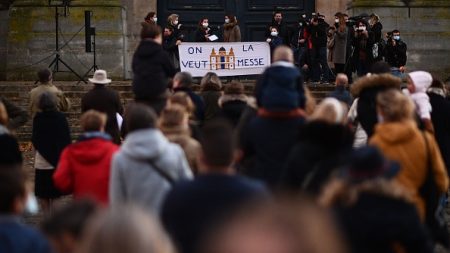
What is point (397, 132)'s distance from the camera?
7973mm

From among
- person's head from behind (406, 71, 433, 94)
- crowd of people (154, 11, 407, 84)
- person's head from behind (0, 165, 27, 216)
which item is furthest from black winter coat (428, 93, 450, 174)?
crowd of people (154, 11, 407, 84)

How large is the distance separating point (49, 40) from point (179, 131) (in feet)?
54.6

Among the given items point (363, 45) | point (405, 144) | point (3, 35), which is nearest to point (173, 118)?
point (405, 144)

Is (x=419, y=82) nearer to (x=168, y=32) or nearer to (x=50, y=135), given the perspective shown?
(x=50, y=135)

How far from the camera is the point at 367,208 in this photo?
562 cm

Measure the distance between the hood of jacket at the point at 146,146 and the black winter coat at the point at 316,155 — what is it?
0.85 meters

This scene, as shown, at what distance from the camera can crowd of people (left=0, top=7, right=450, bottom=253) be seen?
3.27 m

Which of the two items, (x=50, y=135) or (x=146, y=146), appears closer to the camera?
(x=146, y=146)

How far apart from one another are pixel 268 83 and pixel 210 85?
11.9 ft

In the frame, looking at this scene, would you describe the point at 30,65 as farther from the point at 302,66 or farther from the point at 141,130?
the point at 141,130

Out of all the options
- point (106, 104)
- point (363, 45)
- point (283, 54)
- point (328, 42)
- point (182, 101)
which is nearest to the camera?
point (283, 54)

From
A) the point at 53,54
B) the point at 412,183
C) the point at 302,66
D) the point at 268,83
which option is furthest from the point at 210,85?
the point at 53,54

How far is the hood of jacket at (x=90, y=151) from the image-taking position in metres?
8.96

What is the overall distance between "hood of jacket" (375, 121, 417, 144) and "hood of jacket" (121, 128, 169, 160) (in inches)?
63.8
